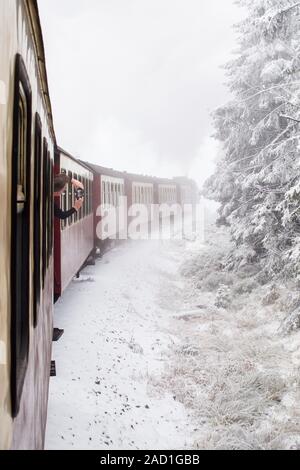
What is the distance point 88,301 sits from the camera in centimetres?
1198

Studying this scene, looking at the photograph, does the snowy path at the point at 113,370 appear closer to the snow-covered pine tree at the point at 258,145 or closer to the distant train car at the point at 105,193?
the distant train car at the point at 105,193

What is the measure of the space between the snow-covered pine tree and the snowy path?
349cm

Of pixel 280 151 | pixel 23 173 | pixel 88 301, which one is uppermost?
pixel 280 151

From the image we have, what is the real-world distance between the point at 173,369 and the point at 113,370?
1259 millimetres

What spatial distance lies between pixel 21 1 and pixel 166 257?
66.1 ft

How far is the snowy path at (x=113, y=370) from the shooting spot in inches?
243

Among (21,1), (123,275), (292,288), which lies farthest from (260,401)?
(123,275)

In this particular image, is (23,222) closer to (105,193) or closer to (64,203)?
(64,203)

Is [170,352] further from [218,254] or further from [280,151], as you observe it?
[218,254]

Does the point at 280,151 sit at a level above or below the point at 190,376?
above

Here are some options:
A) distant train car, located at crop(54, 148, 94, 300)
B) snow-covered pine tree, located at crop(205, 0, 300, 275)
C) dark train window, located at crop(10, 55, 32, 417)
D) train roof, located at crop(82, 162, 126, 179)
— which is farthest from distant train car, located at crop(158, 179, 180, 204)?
dark train window, located at crop(10, 55, 32, 417)

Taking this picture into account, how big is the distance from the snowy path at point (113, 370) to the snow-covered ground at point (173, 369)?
22 millimetres

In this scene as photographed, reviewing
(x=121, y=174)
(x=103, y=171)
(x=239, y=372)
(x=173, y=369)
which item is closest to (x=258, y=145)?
(x=103, y=171)
